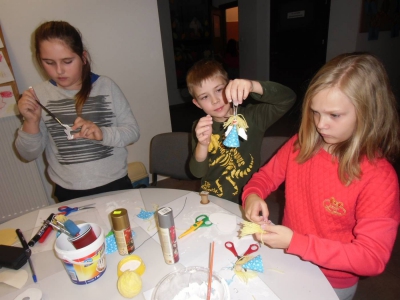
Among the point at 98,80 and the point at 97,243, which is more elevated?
the point at 98,80

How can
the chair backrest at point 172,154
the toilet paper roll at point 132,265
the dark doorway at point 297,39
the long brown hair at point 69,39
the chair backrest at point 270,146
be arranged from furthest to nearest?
the dark doorway at point 297,39 → the chair backrest at point 172,154 → the chair backrest at point 270,146 → the long brown hair at point 69,39 → the toilet paper roll at point 132,265

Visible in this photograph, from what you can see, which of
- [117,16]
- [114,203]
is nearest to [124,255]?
[114,203]

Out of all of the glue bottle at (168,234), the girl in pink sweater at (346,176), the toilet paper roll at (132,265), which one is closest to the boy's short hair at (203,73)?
the girl in pink sweater at (346,176)

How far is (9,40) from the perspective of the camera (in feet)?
6.98

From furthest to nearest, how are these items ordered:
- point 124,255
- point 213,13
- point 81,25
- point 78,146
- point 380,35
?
point 213,13
point 380,35
point 81,25
point 78,146
point 124,255

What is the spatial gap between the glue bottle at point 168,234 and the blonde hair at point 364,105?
608mm

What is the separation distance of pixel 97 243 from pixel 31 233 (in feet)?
1.49

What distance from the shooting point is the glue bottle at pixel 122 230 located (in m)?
0.82

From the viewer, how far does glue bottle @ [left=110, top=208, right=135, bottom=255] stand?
32.3 inches

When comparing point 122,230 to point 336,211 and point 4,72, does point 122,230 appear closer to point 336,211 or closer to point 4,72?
point 336,211

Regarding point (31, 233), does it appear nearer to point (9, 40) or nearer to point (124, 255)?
point (124, 255)

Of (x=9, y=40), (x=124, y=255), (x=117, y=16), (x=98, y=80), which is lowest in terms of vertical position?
(x=124, y=255)

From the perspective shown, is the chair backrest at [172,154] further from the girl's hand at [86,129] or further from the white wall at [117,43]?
the white wall at [117,43]

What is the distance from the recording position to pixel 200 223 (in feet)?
3.22
